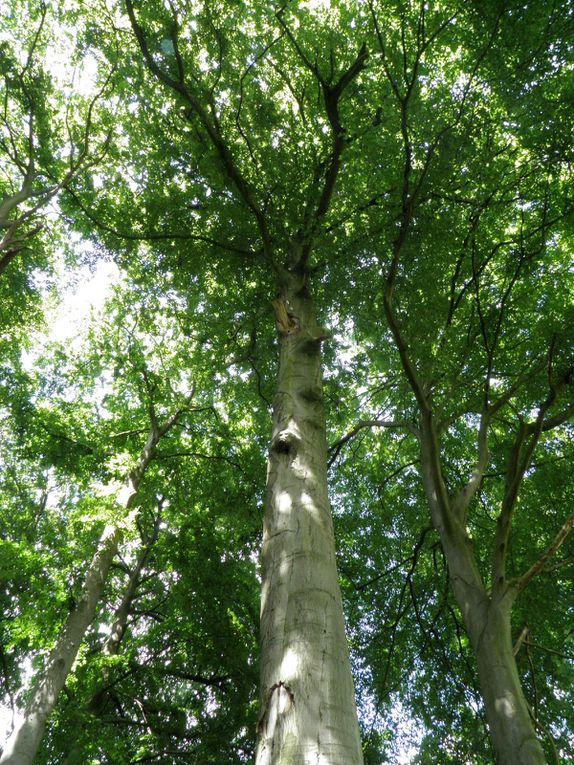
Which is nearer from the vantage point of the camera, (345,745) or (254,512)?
(345,745)

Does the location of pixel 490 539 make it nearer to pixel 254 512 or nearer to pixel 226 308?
pixel 254 512

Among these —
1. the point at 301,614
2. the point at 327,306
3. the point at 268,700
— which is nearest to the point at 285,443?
the point at 301,614

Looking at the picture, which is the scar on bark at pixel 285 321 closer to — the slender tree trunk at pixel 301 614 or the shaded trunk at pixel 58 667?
the slender tree trunk at pixel 301 614

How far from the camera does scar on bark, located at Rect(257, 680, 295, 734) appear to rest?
1903 millimetres

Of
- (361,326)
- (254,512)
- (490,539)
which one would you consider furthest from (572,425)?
(254,512)

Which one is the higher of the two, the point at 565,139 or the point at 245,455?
the point at 565,139

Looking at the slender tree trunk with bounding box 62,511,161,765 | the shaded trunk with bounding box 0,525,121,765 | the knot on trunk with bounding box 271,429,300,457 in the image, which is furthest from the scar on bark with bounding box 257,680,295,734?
the slender tree trunk with bounding box 62,511,161,765

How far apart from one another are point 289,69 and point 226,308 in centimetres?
389

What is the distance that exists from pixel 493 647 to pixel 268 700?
108 inches

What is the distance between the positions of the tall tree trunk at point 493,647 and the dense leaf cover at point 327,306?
273 millimetres

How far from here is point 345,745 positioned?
1.76m

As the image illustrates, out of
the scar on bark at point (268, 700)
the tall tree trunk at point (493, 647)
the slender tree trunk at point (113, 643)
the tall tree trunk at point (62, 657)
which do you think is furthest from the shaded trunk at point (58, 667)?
the scar on bark at point (268, 700)

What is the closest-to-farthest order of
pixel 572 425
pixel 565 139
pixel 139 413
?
1. pixel 565 139
2. pixel 572 425
3. pixel 139 413

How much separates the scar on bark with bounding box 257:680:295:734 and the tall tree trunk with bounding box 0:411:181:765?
5611 mm
